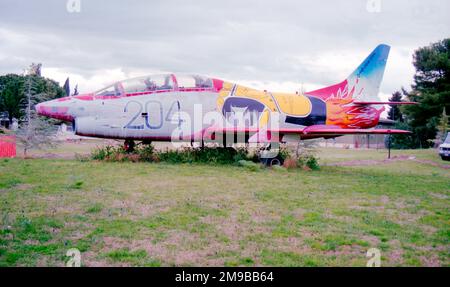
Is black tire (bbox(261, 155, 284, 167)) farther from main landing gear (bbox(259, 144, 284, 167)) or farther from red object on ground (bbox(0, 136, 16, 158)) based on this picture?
red object on ground (bbox(0, 136, 16, 158))

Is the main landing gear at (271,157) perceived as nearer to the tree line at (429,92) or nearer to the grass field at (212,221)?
the grass field at (212,221)

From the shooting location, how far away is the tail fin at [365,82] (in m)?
16.6

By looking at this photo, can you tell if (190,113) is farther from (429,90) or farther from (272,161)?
(429,90)

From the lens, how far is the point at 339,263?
4.32 meters

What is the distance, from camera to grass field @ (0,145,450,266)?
444 cm

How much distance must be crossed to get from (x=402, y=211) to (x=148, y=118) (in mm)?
8958

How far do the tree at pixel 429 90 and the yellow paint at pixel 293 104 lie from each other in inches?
1263

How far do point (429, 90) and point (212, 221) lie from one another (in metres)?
46.4

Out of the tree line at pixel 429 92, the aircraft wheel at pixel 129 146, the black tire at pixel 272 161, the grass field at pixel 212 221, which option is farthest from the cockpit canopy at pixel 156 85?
the tree line at pixel 429 92

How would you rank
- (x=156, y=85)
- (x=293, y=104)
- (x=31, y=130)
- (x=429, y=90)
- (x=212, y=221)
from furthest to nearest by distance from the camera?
(x=429, y=90)
(x=31, y=130)
(x=293, y=104)
(x=156, y=85)
(x=212, y=221)

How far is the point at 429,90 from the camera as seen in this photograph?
44719 millimetres

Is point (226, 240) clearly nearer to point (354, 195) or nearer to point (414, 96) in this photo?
point (354, 195)

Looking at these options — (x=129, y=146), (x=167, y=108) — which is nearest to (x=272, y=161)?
(x=167, y=108)
